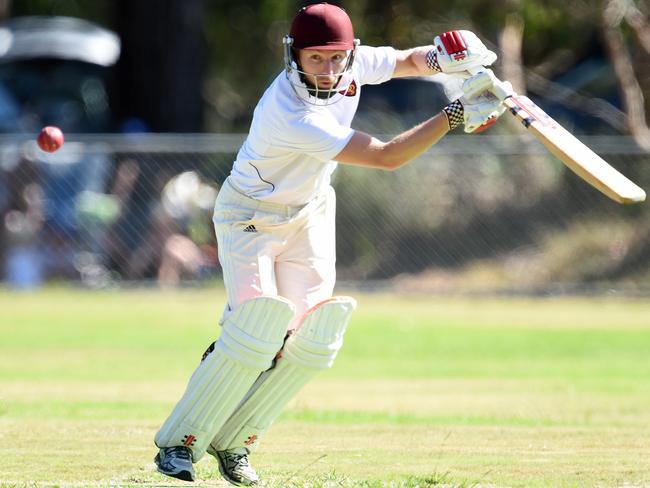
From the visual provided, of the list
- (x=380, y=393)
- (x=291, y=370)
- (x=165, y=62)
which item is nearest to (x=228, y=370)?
(x=291, y=370)

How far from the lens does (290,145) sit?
4.75 metres

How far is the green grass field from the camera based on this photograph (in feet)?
16.4

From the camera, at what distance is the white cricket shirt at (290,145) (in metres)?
4.70

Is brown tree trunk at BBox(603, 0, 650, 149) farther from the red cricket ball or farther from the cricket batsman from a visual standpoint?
the cricket batsman

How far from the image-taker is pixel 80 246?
1337 centimetres

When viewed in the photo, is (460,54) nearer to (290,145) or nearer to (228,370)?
(290,145)

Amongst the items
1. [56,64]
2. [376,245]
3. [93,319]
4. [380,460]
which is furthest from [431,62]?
[56,64]

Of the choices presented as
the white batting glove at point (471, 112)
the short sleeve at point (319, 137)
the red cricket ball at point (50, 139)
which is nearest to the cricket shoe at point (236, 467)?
the short sleeve at point (319, 137)

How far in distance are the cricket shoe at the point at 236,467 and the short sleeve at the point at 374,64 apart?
1.48 meters

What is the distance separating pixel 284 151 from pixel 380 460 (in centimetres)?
128

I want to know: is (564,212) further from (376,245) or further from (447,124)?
(447,124)

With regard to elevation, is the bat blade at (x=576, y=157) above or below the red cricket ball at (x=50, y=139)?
above

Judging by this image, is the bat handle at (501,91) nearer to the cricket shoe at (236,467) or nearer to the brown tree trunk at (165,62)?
the cricket shoe at (236,467)

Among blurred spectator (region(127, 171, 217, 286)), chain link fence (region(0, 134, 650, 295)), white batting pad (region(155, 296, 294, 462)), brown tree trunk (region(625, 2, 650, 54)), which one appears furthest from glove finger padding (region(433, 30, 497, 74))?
brown tree trunk (region(625, 2, 650, 54))
